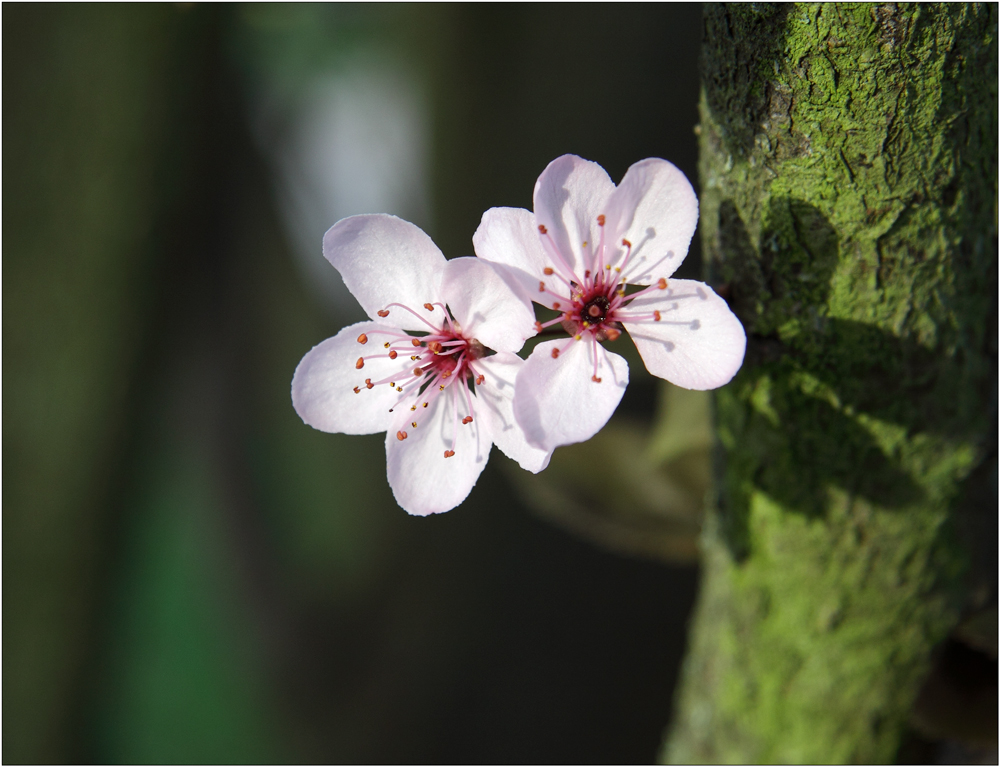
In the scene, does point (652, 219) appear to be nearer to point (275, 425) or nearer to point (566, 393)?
point (566, 393)

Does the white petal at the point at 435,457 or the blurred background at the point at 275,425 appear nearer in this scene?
the white petal at the point at 435,457

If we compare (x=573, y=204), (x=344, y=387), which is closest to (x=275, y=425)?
(x=344, y=387)

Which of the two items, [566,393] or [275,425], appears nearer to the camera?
[566,393]

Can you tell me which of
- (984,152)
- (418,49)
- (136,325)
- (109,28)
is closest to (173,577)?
(136,325)

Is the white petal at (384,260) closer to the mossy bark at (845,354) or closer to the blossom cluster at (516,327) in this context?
the blossom cluster at (516,327)

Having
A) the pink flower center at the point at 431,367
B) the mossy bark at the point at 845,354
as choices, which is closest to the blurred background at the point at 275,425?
the mossy bark at the point at 845,354

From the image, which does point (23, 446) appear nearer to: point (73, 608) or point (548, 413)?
point (73, 608)
